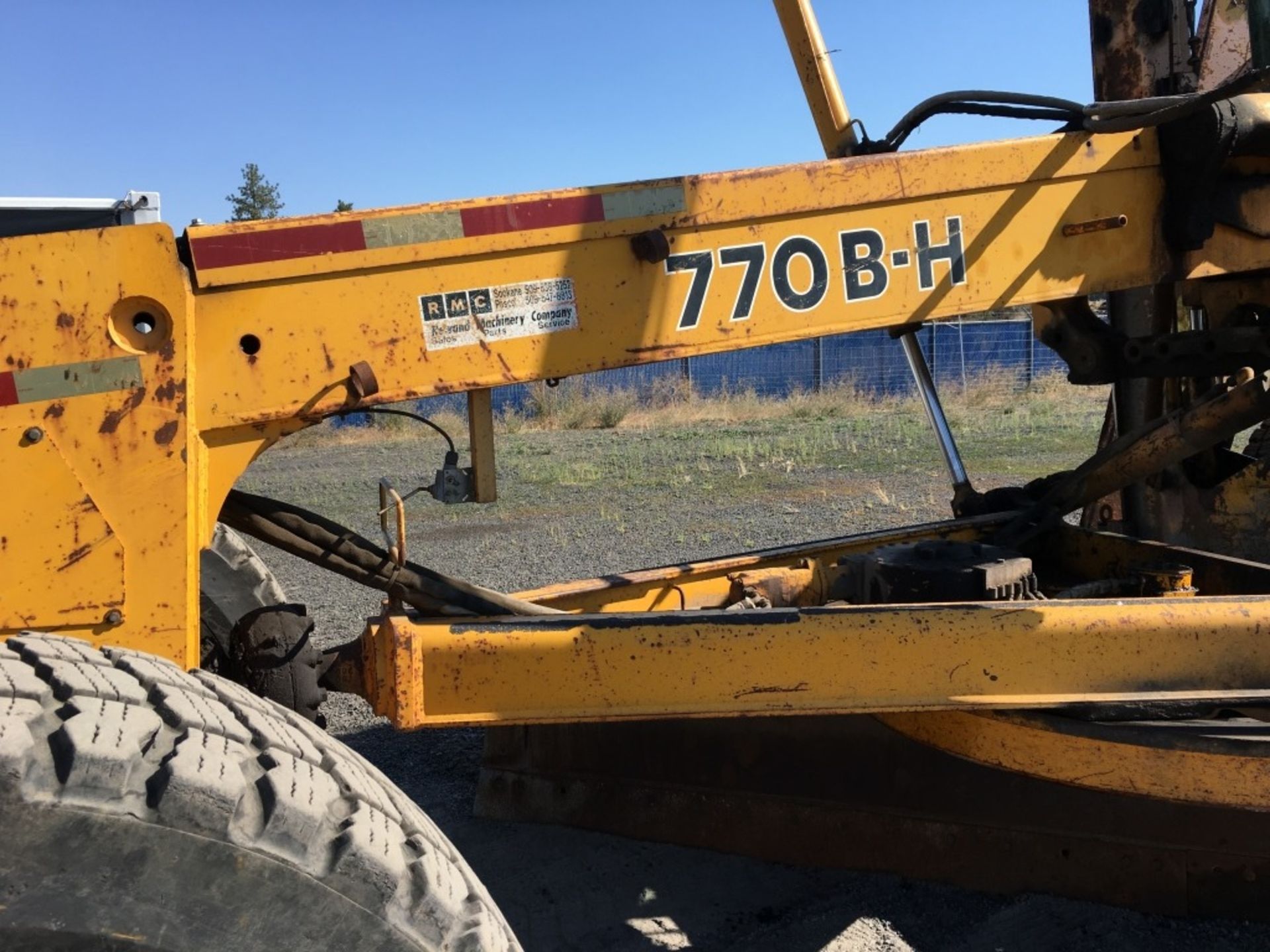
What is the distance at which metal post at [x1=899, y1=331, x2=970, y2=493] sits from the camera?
3.99 metres

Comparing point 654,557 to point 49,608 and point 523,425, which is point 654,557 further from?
point 523,425

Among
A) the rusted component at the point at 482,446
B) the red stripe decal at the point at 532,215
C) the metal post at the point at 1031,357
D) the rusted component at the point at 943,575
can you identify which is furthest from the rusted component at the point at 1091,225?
the metal post at the point at 1031,357

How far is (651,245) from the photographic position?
8.30ft

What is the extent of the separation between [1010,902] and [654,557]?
5.02 metres

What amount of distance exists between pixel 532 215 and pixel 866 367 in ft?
70.2

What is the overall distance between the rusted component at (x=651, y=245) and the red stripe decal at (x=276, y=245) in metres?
0.57

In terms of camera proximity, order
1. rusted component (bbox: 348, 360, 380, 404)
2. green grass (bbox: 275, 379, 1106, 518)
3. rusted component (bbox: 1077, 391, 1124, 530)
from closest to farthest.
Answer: rusted component (bbox: 348, 360, 380, 404) → rusted component (bbox: 1077, 391, 1124, 530) → green grass (bbox: 275, 379, 1106, 518)

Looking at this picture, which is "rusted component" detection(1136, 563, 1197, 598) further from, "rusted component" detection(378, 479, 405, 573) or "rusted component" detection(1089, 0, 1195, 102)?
"rusted component" detection(378, 479, 405, 573)

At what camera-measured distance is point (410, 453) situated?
16.0m

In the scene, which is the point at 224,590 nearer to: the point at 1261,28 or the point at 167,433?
the point at 167,433

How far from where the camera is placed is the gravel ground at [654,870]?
9.75 ft

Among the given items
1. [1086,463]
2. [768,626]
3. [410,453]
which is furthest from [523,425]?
[768,626]

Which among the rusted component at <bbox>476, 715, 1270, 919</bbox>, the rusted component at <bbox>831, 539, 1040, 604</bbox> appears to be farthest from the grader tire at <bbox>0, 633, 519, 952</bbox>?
the rusted component at <bbox>831, 539, 1040, 604</bbox>

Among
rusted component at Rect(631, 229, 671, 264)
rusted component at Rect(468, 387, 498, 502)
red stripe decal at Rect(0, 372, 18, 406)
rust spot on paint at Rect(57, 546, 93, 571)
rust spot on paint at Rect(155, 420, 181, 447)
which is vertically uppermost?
rusted component at Rect(631, 229, 671, 264)
